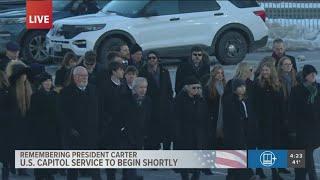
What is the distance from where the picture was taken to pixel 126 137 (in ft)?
38.4

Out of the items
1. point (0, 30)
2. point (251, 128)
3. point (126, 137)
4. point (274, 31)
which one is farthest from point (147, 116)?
point (274, 31)

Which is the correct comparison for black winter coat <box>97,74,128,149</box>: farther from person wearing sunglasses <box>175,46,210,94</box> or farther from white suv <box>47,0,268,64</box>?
white suv <box>47,0,268,64</box>

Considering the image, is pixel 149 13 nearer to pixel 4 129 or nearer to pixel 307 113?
pixel 4 129

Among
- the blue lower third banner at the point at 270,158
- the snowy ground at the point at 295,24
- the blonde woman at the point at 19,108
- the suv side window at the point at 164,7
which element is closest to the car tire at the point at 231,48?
the suv side window at the point at 164,7

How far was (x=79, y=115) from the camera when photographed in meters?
11.5

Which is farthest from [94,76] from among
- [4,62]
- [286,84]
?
[286,84]

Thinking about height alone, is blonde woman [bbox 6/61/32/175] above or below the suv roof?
below

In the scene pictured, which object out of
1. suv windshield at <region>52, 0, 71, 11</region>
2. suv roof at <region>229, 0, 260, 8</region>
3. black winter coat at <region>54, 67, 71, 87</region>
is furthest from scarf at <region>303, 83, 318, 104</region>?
suv windshield at <region>52, 0, 71, 11</region>

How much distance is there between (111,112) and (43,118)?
819 millimetres

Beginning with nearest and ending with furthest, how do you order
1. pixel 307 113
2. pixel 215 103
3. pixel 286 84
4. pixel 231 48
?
pixel 307 113, pixel 215 103, pixel 286 84, pixel 231 48

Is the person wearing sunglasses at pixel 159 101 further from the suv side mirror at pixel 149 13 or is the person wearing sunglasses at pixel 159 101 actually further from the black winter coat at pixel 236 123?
the suv side mirror at pixel 149 13

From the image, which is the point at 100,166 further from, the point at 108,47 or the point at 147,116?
the point at 108,47

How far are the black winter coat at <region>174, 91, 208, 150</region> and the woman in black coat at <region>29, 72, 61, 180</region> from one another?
1447mm

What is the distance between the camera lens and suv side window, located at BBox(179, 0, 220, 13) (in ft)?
72.7
